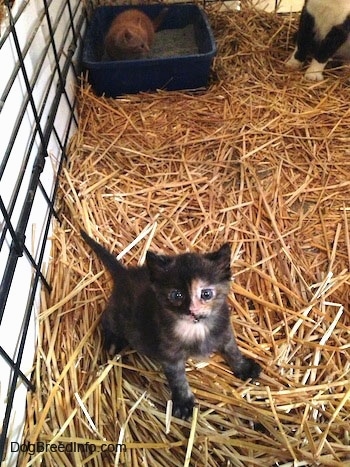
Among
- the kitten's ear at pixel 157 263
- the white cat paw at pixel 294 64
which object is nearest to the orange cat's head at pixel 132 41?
the white cat paw at pixel 294 64

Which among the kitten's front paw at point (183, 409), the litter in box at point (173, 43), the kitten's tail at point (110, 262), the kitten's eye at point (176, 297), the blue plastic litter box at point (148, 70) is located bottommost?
the kitten's front paw at point (183, 409)

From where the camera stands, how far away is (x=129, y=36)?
79.0 inches

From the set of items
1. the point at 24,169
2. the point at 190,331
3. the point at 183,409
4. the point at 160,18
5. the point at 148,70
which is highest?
the point at 160,18

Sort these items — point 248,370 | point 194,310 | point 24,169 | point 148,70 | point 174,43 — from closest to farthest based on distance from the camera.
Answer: point 194,310 → point 248,370 → point 24,169 → point 148,70 → point 174,43

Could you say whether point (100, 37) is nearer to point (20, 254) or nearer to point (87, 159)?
point (87, 159)

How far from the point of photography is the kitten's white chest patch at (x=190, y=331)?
3.42ft

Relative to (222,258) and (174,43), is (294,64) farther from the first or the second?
(222,258)

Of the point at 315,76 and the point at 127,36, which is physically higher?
the point at 127,36

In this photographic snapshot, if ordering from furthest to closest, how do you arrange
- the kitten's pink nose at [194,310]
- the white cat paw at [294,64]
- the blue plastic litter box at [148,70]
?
the white cat paw at [294,64] → the blue plastic litter box at [148,70] → the kitten's pink nose at [194,310]

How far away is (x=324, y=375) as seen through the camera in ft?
3.91

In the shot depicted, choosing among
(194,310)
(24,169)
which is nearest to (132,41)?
(24,169)

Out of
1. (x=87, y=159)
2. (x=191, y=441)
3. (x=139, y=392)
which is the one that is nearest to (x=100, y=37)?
(x=87, y=159)

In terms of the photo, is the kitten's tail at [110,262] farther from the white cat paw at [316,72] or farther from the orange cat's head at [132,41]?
the white cat paw at [316,72]

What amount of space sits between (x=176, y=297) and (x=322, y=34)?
1.56 m
